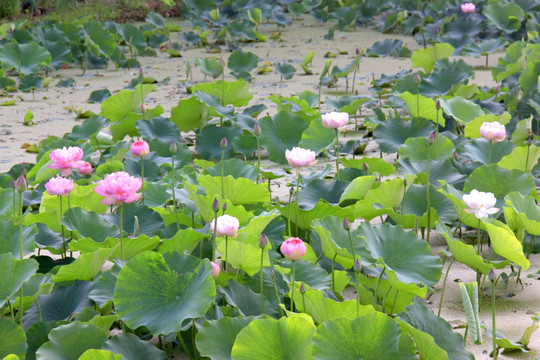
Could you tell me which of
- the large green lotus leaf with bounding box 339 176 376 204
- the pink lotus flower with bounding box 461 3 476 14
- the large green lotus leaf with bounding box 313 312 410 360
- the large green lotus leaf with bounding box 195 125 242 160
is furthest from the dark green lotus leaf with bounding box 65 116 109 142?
the pink lotus flower with bounding box 461 3 476 14

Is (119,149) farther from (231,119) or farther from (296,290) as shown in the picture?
A: (296,290)

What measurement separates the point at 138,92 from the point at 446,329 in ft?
6.19

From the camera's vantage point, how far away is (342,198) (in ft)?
6.26

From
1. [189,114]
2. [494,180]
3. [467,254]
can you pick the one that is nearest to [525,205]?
[494,180]

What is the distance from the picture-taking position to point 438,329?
133cm

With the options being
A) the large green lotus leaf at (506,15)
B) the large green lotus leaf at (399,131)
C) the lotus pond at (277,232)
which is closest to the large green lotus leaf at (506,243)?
the lotus pond at (277,232)

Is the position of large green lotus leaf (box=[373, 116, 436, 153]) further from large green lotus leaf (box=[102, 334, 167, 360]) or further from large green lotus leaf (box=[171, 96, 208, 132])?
large green lotus leaf (box=[102, 334, 167, 360])

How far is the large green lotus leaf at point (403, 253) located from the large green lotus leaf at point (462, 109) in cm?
124

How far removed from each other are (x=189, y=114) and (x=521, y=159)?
1.39m

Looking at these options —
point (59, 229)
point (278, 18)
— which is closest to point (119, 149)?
point (59, 229)

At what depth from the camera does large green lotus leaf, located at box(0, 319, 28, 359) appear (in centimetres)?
130

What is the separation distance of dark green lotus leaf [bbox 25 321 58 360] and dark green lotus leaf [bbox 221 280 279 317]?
35 centimetres

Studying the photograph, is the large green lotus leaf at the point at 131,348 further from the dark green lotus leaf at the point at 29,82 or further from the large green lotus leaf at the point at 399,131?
the dark green lotus leaf at the point at 29,82

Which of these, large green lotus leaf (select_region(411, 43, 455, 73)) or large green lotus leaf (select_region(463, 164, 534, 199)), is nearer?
large green lotus leaf (select_region(463, 164, 534, 199))
